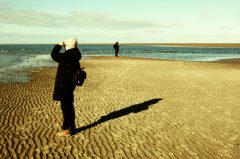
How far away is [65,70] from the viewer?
7.13 m

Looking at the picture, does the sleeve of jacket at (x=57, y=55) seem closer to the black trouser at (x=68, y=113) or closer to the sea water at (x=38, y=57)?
the black trouser at (x=68, y=113)

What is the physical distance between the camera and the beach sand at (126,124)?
6637 mm

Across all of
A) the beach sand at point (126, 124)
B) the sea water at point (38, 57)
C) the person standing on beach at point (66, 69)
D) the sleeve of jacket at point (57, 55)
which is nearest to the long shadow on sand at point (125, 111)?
the beach sand at point (126, 124)

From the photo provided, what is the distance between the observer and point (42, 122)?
8781 millimetres

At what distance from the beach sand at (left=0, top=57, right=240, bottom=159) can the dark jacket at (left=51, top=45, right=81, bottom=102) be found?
Answer: 113 cm

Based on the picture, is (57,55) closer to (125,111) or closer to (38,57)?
(125,111)

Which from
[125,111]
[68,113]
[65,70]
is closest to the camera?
[65,70]

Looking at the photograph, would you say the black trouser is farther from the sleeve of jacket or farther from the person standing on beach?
the sleeve of jacket

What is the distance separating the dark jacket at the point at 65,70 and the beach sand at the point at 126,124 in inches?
44.3

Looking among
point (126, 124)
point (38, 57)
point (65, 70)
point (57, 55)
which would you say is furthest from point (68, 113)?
point (38, 57)

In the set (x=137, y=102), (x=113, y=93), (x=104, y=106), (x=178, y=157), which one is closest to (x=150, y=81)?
(x=113, y=93)

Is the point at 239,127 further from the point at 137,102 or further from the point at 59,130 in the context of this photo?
the point at 59,130

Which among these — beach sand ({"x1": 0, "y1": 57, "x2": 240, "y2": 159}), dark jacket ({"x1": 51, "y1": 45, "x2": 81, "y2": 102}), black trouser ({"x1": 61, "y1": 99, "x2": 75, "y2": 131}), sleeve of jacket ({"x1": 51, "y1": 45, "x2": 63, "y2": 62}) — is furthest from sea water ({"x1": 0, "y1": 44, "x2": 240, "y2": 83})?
dark jacket ({"x1": 51, "y1": 45, "x2": 81, "y2": 102})

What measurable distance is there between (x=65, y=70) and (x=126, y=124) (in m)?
2.69
